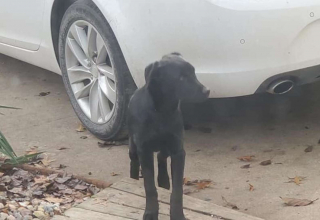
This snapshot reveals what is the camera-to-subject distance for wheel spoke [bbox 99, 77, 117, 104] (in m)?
4.55

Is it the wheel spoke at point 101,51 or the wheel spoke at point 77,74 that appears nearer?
the wheel spoke at point 101,51

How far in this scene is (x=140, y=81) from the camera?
14.0ft

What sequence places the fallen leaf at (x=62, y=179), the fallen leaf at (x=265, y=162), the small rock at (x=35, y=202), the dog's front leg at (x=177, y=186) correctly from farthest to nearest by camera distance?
the fallen leaf at (x=265, y=162)
the fallen leaf at (x=62, y=179)
the small rock at (x=35, y=202)
the dog's front leg at (x=177, y=186)

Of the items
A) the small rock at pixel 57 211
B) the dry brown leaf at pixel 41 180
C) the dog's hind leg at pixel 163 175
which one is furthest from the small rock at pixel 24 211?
the dog's hind leg at pixel 163 175

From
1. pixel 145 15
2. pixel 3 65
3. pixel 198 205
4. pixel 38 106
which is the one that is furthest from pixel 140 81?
pixel 3 65

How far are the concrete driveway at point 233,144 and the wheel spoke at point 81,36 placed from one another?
0.72 meters

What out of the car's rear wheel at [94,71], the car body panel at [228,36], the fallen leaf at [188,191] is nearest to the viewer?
the car body panel at [228,36]

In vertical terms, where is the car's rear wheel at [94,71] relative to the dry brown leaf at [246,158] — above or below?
above

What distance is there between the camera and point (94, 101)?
480cm

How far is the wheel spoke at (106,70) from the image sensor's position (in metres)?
4.54

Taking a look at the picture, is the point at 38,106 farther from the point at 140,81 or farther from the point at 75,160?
the point at 140,81

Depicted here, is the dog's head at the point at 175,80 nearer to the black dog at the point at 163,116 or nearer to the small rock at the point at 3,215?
the black dog at the point at 163,116

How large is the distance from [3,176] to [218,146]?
153 cm

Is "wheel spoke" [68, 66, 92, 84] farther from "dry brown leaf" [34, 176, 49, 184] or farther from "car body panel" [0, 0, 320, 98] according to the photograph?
"dry brown leaf" [34, 176, 49, 184]
